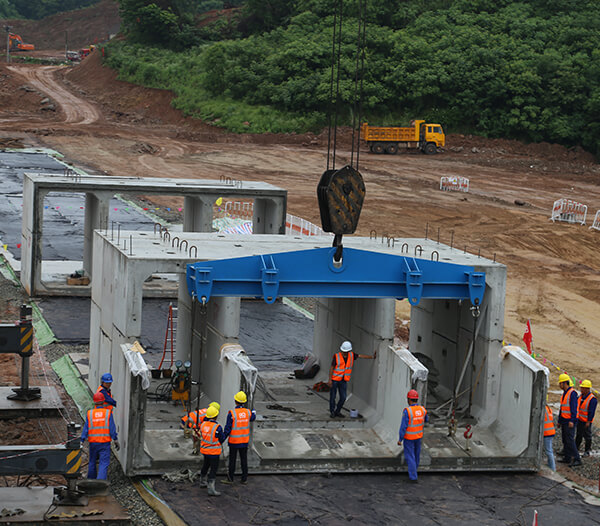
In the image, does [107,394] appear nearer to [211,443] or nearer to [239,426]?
[211,443]

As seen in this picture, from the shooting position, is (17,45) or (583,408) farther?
(17,45)

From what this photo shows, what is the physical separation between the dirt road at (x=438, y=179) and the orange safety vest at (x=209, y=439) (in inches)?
448

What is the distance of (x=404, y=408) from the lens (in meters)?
14.1

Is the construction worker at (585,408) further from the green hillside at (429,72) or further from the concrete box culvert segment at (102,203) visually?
the green hillside at (429,72)

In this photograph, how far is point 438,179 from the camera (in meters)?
53.6

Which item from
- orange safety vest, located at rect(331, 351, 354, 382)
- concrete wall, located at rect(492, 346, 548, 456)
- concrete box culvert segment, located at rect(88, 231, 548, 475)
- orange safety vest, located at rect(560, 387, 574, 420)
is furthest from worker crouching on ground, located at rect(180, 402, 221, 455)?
orange safety vest, located at rect(560, 387, 574, 420)

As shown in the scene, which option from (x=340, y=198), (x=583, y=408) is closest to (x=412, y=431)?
(x=583, y=408)

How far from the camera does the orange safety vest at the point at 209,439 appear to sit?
12.4 m

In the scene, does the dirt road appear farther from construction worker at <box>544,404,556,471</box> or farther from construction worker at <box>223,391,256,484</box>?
construction worker at <box>223,391,256,484</box>

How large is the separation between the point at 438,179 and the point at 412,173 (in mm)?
2093

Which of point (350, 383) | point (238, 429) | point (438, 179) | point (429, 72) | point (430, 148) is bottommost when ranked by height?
point (350, 383)

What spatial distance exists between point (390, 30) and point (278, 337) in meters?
58.1

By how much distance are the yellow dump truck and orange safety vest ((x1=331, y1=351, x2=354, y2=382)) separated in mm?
48203

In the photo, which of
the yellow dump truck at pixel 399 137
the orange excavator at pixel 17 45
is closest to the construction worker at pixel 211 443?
the yellow dump truck at pixel 399 137
